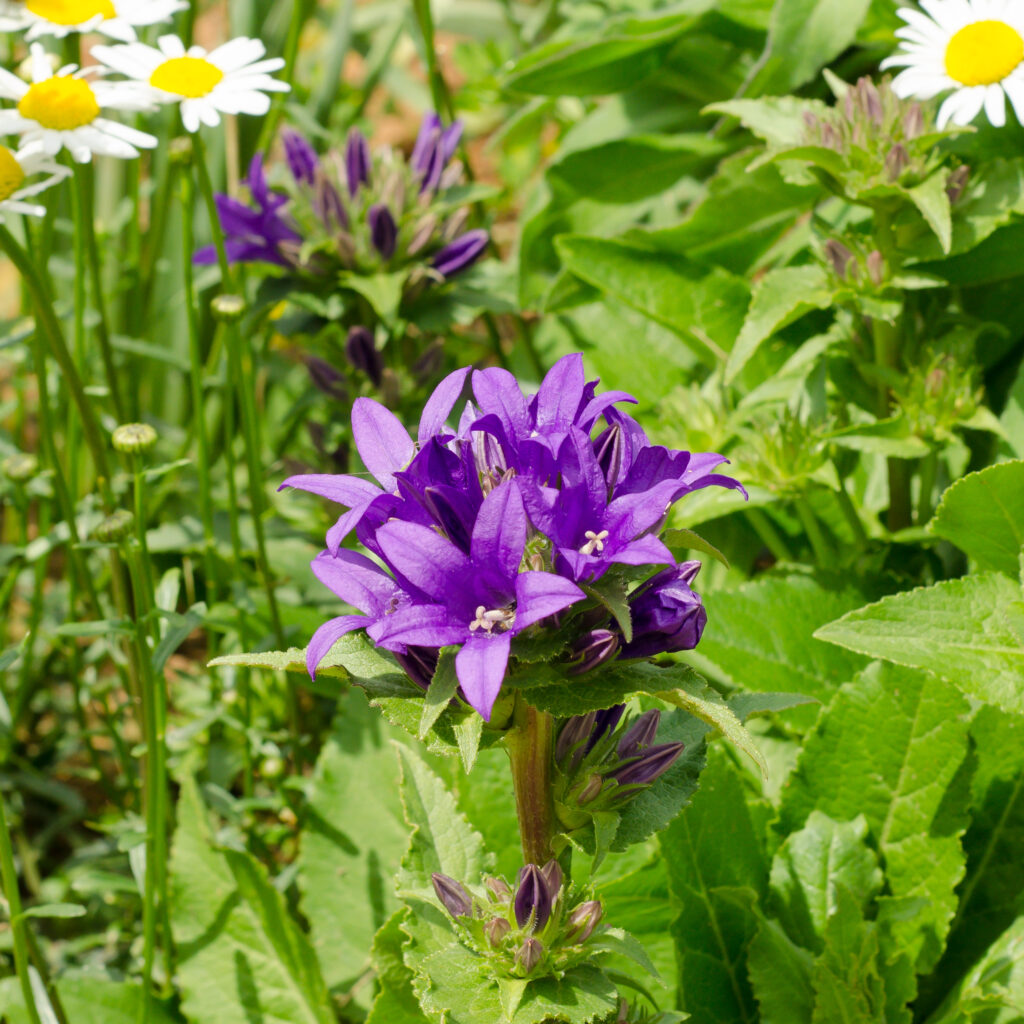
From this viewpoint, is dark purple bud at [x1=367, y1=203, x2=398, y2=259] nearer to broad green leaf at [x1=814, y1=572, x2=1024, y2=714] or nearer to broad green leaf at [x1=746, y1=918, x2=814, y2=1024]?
broad green leaf at [x1=814, y1=572, x2=1024, y2=714]

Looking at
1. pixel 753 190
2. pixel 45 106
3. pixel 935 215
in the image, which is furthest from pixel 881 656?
pixel 45 106

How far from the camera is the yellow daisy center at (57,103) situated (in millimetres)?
1400

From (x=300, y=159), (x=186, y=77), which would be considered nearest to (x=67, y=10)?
(x=186, y=77)

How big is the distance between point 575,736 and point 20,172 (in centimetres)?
91

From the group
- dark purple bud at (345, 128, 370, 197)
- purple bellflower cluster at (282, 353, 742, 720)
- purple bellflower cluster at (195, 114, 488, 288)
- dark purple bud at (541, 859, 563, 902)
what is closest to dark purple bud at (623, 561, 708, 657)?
purple bellflower cluster at (282, 353, 742, 720)

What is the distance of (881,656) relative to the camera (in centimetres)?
132

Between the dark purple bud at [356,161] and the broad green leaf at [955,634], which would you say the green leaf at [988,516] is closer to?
the broad green leaf at [955,634]

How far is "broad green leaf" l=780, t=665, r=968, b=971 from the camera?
1.50m

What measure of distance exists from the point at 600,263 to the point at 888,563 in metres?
0.73

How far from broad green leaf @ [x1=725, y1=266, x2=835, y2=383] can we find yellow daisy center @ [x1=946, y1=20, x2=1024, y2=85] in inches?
13.0

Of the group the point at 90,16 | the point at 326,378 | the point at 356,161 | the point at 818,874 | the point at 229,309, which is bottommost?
the point at 818,874

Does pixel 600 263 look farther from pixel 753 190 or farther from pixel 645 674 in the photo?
pixel 645 674

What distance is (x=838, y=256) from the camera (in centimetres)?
169

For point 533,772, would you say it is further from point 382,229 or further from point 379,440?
point 382,229
